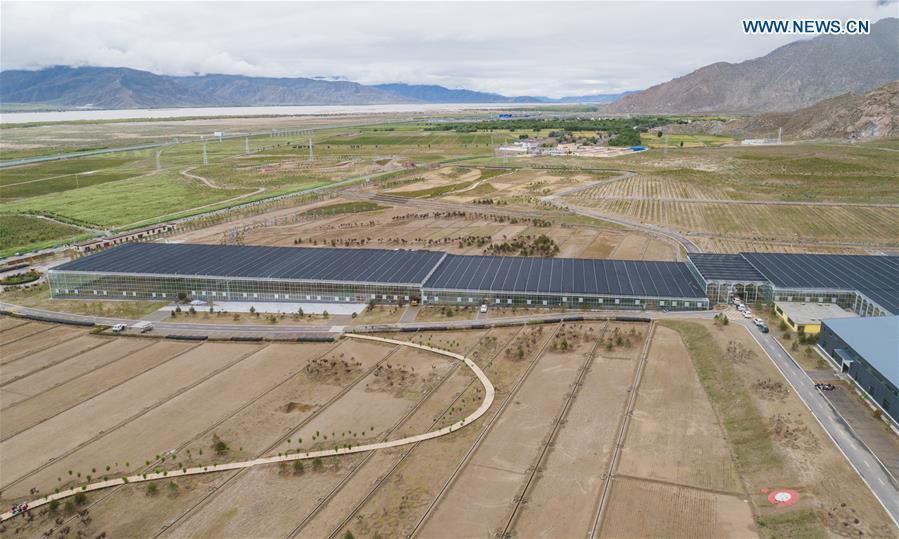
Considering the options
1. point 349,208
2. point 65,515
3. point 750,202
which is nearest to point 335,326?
point 65,515

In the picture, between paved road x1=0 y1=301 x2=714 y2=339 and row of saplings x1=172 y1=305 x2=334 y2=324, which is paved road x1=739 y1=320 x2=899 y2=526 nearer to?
paved road x1=0 y1=301 x2=714 y2=339

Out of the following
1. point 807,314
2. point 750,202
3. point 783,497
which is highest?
point 750,202

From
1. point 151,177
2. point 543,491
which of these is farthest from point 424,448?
point 151,177

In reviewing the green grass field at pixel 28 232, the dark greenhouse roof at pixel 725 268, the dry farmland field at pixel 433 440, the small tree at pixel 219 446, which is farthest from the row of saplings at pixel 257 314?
the green grass field at pixel 28 232

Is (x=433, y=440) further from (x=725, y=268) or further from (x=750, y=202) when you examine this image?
(x=750, y=202)

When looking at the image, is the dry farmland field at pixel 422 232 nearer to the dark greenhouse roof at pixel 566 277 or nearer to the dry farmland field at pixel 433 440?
the dark greenhouse roof at pixel 566 277
